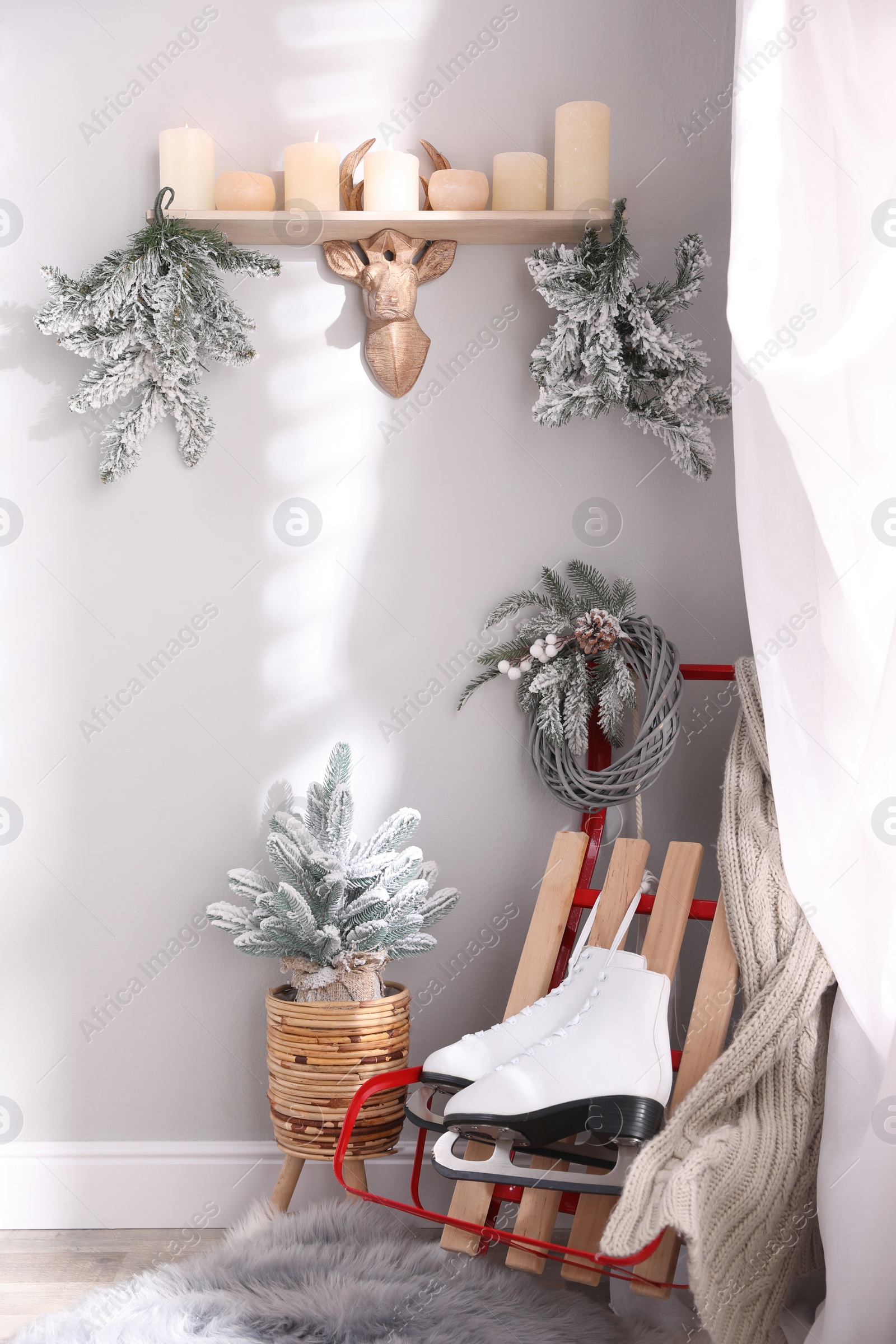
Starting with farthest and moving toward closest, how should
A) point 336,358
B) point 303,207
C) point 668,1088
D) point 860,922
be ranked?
point 336,358, point 303,207, point 668,1088, point 860,922

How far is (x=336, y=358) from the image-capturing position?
1.75m

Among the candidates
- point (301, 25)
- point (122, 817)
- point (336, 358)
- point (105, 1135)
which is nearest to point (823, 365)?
point (336, 358)

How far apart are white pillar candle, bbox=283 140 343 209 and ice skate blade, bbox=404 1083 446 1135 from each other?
A: 4.72ft

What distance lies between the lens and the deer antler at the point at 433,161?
1.69 meters

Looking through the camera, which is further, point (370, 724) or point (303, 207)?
point (370, 724)

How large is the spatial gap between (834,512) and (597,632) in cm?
51

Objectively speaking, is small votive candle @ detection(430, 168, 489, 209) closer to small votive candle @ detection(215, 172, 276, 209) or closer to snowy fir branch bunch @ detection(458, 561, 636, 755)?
small votive candle @ detection(215, 172, 276, 209)

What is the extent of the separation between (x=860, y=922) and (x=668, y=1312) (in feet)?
2.31

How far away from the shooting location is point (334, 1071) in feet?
4.82

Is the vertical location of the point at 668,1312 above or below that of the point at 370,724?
below

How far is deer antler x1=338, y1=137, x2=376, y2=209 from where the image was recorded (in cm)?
168

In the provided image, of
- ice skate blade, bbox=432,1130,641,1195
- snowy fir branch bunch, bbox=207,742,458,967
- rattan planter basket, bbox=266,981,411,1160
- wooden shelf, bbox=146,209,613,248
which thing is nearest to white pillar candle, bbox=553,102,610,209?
wooden shelf, bbox=146,209,613,248

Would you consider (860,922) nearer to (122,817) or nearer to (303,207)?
(122,817)

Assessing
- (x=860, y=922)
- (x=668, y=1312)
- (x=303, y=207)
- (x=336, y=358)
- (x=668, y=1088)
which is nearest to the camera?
(x=860, y=922)
